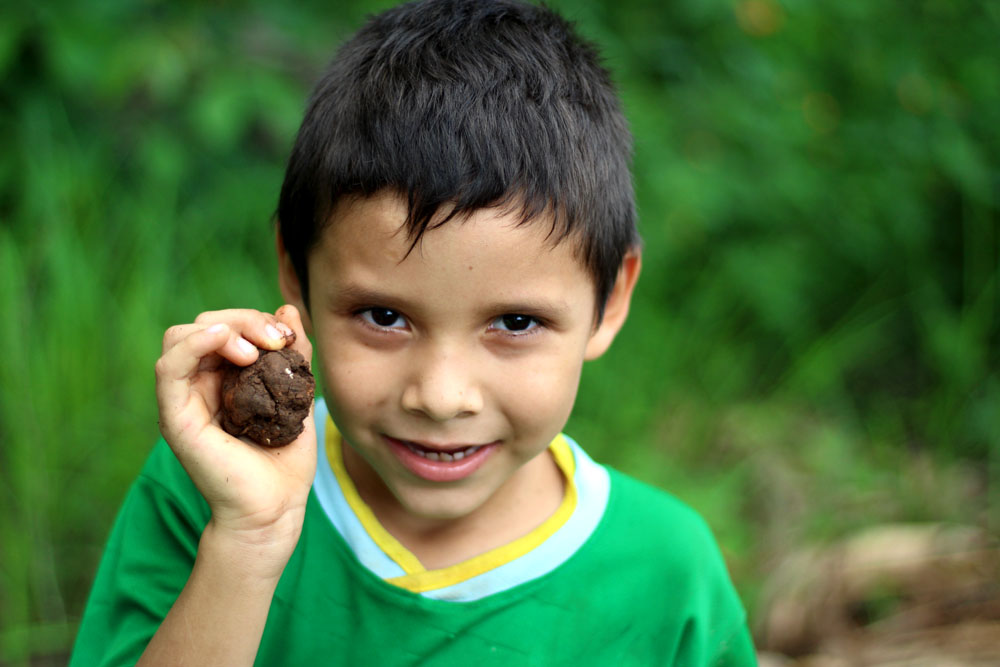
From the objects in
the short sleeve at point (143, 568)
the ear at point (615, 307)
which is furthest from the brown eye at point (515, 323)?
the short sleeve at point (143, 568)

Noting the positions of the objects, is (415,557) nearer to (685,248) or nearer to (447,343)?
(447,343)

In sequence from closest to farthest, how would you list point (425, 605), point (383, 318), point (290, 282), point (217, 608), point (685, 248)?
point (217, 608) → point (383, 318) → point (425, 605) → point (290, 282) → point (685, 248)

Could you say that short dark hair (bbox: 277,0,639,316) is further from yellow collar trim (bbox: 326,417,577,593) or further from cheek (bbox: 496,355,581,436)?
yellow collar trim (bbox: 326,417,577,593)

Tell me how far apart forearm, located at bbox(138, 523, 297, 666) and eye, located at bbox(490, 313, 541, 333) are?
1.56 feet

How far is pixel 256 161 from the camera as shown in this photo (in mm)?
3504

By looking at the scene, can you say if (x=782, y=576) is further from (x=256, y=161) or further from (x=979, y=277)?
(x=256, y=161)

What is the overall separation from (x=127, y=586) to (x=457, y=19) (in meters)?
1.12

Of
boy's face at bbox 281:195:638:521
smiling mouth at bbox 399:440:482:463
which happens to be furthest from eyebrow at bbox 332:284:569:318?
smiling mouth at bbox 399:440:482:463

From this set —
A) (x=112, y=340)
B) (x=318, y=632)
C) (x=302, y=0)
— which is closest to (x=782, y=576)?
(x=318, y=632)

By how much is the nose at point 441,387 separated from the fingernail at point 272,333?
203 mm

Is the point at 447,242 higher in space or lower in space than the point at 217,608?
higher

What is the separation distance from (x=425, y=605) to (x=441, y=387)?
1.35ft

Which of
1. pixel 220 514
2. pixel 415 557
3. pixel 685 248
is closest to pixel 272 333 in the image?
pixel 220 514

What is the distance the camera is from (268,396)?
4.06 ft
